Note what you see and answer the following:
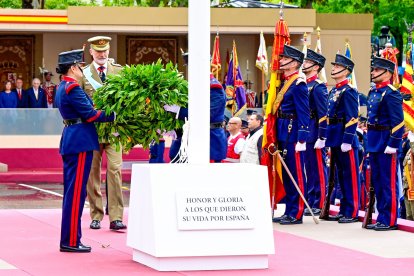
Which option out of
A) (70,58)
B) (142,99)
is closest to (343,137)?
(142,99)

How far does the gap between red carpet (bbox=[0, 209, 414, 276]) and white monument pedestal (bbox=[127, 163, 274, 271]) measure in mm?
157

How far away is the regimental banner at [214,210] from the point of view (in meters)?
11.0

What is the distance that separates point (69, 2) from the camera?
62.3m

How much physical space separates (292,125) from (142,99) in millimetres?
3841

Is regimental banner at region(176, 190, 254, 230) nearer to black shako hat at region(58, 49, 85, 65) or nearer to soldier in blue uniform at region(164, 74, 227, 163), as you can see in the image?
black shako hat at region(58, 49, 85, 65)

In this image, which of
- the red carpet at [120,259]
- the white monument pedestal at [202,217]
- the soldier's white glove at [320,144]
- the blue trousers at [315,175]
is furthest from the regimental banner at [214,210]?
the blue trousers at [315,175]

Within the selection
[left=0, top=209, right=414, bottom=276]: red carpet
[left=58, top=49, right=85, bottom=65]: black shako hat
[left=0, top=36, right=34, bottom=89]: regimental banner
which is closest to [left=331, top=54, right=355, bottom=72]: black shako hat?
[left=0, top=209, right=414, bottom=276]: red carpet

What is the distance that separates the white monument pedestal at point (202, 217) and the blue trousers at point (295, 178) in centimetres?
391

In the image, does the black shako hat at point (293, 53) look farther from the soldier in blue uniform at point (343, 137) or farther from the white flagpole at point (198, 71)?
the white flagpole at point (198, 71)

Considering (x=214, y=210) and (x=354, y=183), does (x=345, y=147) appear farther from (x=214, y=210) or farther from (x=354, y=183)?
(x=214, y=210)

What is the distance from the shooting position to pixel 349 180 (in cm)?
1566

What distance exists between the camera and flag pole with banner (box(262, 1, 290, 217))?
50.7ft

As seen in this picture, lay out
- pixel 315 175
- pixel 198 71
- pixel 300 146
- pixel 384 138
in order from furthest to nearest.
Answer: pixel 315 175
pixel 300 146
pixel 384 138
pixel 198 71

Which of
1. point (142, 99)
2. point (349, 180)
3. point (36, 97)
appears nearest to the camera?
point (142, 99)
